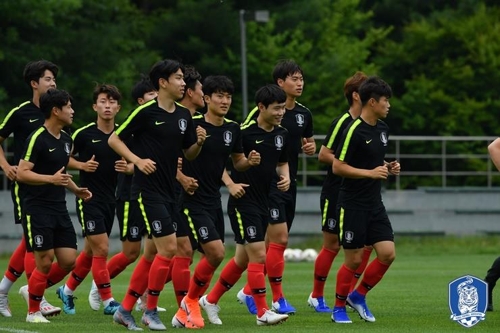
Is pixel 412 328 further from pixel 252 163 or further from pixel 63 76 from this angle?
pixel 63 76

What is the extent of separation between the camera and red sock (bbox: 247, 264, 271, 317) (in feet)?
41.6

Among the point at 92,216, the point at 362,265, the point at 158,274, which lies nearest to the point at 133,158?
the point at 158,274

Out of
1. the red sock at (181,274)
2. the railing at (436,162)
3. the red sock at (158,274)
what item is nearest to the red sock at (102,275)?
the red sock at (181,274)

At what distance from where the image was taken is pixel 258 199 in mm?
13227

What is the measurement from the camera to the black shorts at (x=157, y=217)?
11.9 metres

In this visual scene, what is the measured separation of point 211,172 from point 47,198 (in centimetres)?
160

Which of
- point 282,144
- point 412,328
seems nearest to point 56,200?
point 282,144

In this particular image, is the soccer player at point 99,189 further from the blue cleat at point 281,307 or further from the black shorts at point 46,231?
the blue cleat at point 281,307

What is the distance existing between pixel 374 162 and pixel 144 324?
2.68 m

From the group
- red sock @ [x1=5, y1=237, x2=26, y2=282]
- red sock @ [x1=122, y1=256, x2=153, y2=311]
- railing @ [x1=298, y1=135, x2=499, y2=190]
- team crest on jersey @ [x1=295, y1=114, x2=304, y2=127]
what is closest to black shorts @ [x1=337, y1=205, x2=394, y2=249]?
team crest on jersey @ [x1=295, y1=114, x2=304, y2=127]

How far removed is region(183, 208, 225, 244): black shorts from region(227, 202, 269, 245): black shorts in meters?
0.20

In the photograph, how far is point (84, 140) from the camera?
1447 centimetres

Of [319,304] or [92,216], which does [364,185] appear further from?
[92,216]

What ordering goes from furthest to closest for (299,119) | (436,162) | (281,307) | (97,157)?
1. (436,162)
2. (299,119)
3. (97,157)
4. (281,307)
